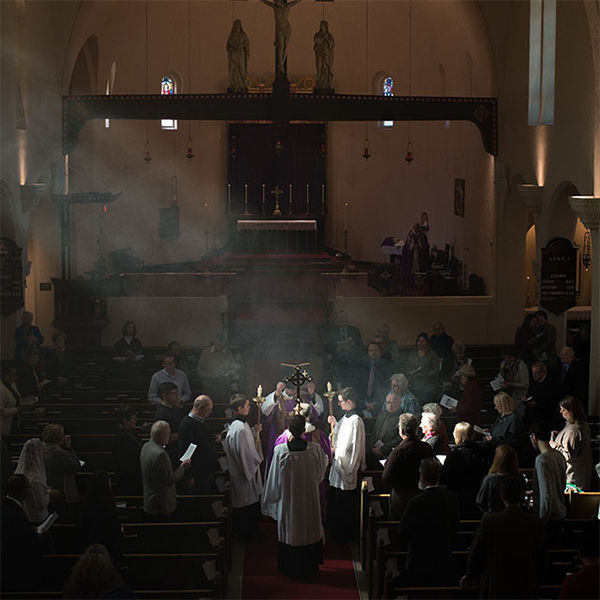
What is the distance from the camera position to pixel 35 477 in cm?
791

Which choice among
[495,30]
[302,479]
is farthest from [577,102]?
[302,479]

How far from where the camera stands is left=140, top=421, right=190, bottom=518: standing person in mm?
8391

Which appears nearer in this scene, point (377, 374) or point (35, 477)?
point (35, 477)

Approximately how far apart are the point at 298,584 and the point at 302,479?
40.8 inches

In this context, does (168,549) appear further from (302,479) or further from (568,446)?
(568,446)

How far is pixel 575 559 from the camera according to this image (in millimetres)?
7629

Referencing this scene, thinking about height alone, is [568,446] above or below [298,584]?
above

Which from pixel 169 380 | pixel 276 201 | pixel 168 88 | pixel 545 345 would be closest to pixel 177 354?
pixel 169 380

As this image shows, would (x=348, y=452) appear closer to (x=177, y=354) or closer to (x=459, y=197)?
(x=177, y=354)

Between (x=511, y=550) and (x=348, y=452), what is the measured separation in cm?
375

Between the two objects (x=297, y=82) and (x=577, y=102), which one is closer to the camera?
(x=577, y=102)

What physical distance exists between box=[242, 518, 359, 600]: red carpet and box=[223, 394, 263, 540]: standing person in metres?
0.27

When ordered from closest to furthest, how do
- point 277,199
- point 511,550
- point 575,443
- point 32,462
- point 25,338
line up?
point 511,550, point 32,462, point 575,443, point 25,338, point 277,199

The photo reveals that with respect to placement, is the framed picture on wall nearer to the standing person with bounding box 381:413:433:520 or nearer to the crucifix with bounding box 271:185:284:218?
the crucifix with bounding box 271:185:284:218
